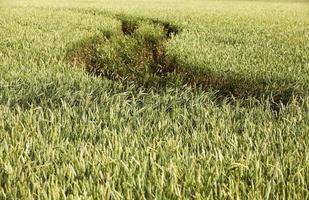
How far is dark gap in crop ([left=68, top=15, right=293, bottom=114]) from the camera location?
5648mm

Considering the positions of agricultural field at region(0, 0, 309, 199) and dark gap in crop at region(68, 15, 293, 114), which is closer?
agricultural field at region(0, 0, 309, 199)

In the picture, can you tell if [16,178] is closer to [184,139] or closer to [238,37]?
[184,139]

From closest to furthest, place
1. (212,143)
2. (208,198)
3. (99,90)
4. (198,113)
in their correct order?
(208,198), (212,143), (198,113), (99,90)

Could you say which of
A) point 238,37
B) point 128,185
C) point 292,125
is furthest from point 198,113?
point 238,37

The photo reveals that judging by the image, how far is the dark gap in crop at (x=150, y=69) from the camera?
5648mm

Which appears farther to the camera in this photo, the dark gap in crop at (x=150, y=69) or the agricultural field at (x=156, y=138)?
the dark gap in crop at (x=150, y=69)

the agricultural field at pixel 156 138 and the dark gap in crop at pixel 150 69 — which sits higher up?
the agricultural field at pixel 156 138

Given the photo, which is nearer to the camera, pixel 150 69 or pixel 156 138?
pixel 156 138

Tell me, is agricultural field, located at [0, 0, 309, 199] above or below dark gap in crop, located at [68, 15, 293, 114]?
above

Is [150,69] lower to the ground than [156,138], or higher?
lower

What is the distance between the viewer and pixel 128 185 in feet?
6.87

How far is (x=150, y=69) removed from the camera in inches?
293

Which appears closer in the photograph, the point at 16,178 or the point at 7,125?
the point at 16,178

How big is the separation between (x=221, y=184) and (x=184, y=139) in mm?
804
